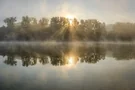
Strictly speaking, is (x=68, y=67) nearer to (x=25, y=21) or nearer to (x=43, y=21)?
(x=43, y=21)

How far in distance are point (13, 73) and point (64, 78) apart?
2.57 ft

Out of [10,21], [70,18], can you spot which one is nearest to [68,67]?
[70,18]

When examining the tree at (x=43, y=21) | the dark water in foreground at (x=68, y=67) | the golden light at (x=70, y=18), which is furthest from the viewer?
the tree at (x=43, y=21)

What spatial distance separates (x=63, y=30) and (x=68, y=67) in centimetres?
56

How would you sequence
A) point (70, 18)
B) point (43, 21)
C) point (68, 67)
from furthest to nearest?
1. point (43, 21)
2. point (70, 18)
3. point (68, 67)

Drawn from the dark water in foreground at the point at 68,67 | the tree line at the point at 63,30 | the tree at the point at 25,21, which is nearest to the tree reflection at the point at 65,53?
the dark water in foreground at the point at 68,67

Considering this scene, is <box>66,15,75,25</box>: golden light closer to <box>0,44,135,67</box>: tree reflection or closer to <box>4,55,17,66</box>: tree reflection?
<box>0,44,135,67</box>: tree reflection

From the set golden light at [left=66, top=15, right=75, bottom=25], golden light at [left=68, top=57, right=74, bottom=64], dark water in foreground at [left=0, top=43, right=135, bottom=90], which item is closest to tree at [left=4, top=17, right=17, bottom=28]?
dark water in foreground at [left=0, top=43, right=135, bottom=90]

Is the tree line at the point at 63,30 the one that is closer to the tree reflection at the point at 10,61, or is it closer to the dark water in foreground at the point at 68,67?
the dark water in foreground at the point at 68,67

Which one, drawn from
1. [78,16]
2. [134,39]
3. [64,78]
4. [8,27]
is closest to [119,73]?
[134,39]

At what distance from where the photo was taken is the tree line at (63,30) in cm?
339

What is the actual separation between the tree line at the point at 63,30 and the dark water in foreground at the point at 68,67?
4.5 inches

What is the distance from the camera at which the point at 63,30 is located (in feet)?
11.5

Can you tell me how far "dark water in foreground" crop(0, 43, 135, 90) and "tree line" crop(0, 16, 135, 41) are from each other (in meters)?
0.11
